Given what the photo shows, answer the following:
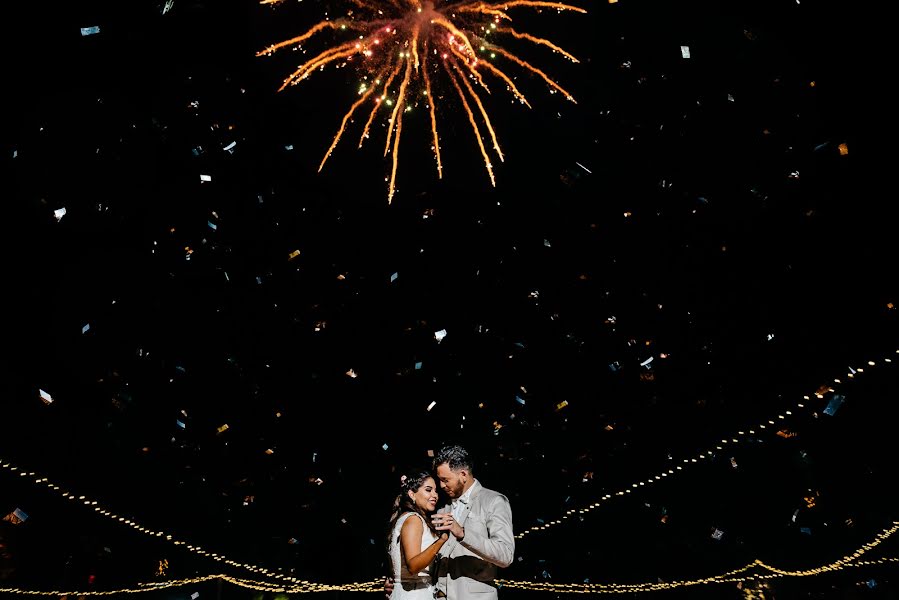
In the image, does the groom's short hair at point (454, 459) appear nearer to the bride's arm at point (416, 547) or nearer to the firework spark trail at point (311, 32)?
the bride's arm at point (416, 547)

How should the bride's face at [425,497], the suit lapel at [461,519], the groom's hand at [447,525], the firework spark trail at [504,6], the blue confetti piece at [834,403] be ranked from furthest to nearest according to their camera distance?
the firework spark trail at [504,6] → the blue confetti piece at [834,403] → the bride's face at [425,497] → the suit lapel at [461,519] → the groom's hand at [447,525]

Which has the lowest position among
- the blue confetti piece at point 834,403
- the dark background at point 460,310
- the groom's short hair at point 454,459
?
the groom's short hair at point 454,459

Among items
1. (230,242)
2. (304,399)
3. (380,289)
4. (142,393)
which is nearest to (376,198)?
(380,289)

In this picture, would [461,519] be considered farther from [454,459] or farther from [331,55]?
[331,55]

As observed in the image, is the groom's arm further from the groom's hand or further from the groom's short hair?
the groom's short hair

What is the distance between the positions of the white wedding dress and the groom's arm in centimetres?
38

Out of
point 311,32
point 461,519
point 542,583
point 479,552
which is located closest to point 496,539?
point 479,552

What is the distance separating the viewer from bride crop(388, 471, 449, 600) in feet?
9.61

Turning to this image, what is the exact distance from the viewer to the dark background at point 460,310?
5.59 metres

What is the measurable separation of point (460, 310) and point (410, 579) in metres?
5.97

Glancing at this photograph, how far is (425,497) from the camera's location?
10.6 feet

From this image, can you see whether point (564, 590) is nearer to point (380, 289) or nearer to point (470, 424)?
point (470, 424)

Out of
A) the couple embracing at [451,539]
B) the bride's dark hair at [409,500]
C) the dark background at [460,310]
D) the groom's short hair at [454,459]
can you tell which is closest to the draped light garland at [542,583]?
the dark background at [460,310]

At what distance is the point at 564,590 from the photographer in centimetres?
662
